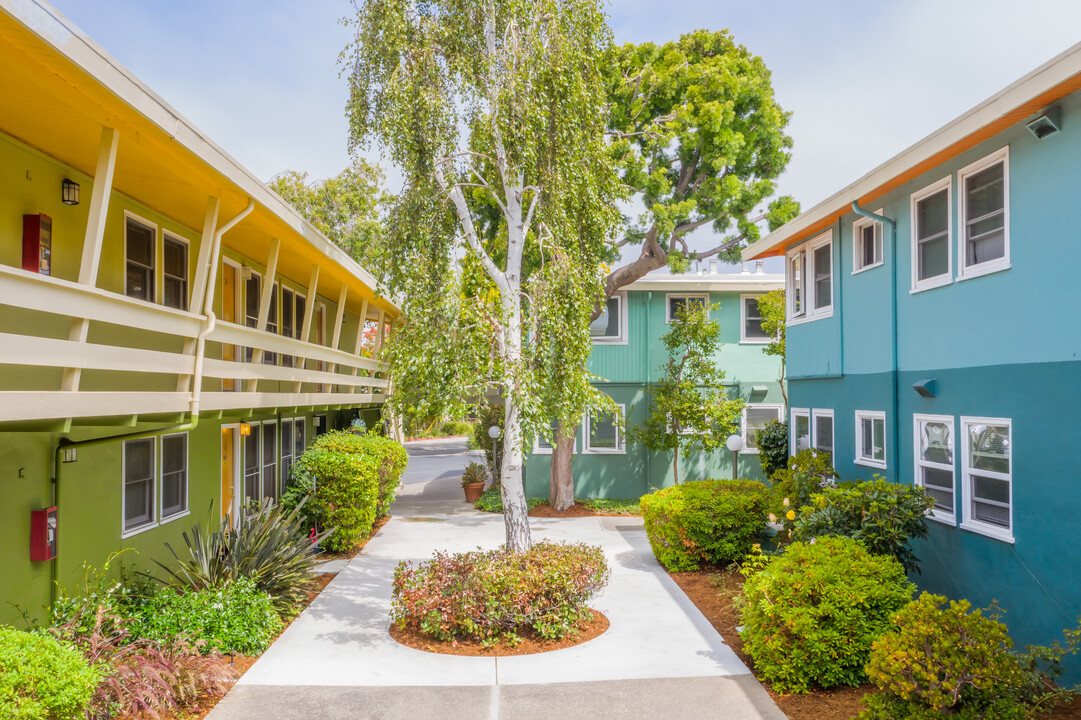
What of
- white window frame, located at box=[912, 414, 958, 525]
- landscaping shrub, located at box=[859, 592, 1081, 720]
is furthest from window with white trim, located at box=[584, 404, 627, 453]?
landscaping shrub, located at box=[859, 592, 1081, 720]

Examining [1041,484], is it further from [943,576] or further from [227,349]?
[227,349]

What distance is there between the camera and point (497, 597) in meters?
8.02

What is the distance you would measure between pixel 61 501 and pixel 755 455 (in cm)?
1614

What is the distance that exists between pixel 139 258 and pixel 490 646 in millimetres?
Answer: 6215

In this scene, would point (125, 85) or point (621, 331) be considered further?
point (621, 331)

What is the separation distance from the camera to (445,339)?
331 inches

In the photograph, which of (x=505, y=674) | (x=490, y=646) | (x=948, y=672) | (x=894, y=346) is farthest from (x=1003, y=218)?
(x=490, y=646)

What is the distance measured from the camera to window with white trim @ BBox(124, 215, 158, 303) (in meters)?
8.60

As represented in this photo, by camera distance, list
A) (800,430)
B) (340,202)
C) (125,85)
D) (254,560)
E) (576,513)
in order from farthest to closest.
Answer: (340,202)
(576,513)
(800,430)
(254,560)
(125,85)

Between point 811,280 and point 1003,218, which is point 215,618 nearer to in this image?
point 1003,218

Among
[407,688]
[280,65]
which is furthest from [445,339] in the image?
[280,65]

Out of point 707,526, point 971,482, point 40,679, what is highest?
point 971,482

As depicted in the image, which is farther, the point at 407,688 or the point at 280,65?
the point at 280,65

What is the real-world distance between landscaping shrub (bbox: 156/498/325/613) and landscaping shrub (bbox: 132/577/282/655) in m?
0.24
